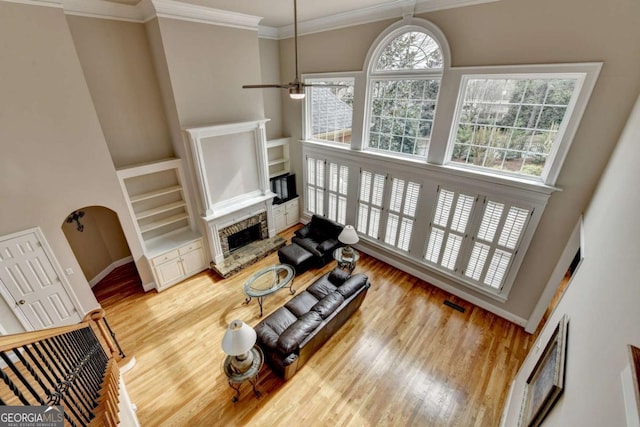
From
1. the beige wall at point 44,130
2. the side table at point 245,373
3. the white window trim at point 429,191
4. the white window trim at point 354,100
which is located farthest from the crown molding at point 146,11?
the side table at point 245,373

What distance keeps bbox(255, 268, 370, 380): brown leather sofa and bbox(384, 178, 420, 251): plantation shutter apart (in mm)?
1614

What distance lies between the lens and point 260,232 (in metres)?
7.05

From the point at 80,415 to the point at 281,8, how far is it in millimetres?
5951

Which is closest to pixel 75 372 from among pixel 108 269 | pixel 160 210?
pixel 160 210

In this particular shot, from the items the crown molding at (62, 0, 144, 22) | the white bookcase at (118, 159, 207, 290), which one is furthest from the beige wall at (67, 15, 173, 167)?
the white bookcase at (118, 159, 207, 290)

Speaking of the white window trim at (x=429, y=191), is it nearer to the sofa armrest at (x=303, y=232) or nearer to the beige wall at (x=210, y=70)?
the sofa armrest at (x=303, y=232)

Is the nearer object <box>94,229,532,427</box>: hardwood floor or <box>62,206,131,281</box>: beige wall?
<box>94,229,532,427</box>: hardwood floor

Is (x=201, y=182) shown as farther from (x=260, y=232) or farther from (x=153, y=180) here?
(x=260, y=232)

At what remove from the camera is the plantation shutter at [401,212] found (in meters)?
5.47

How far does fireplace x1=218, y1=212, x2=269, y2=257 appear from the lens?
246 inches

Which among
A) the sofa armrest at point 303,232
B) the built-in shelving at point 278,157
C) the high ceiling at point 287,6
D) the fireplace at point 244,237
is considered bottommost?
the fireplace at point 244,237

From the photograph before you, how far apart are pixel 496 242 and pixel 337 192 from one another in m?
3.53

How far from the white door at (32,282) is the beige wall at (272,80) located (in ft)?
16.6

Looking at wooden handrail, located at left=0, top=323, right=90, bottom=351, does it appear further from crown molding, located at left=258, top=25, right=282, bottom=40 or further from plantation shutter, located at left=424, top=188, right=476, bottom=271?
crown molding, located at left=258, top=25, right=282, bottom=40
